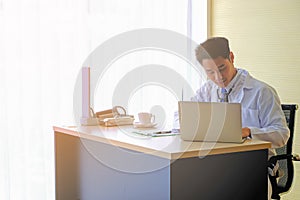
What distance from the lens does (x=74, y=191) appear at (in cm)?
256

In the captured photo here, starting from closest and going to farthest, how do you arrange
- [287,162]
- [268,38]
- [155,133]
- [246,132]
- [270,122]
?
1. [246,132]
2. [155,133]
3. [270,122]
4. [287,162]
5. [268,38]

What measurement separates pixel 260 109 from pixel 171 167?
881 mm

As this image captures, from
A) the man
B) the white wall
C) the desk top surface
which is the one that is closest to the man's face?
the man

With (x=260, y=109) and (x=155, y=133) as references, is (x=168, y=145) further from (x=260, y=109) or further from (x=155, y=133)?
(x=260, y=109)

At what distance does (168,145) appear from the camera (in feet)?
5.57

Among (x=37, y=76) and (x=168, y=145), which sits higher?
(x=37, y=76)

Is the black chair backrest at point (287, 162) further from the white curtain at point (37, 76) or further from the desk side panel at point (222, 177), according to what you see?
the white curtain at point (37, 76)

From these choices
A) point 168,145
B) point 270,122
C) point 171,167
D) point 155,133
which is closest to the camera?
point 171,167

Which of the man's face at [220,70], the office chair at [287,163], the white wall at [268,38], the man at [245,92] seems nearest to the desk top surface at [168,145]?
the man at [245,92]

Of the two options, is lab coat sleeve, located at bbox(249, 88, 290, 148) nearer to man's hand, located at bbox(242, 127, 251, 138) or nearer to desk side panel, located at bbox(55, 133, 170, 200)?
man's hand, located at bbox(242, 127, 251, 138)

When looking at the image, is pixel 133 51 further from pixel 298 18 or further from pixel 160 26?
pixel 298 18

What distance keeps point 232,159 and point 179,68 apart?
2084 mm

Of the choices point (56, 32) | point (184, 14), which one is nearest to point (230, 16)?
point (184, 14)

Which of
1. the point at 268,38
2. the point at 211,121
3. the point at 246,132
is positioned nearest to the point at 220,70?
the point at 246,132
